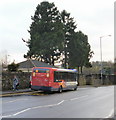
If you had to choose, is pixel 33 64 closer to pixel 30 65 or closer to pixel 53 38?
pixel 30 65

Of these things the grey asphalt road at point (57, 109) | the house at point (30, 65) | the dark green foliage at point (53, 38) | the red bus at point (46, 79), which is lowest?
the grey asphalt road at point (57, 109)

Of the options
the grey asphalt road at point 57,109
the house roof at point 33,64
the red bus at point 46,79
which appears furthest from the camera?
the house roof at point 33,64

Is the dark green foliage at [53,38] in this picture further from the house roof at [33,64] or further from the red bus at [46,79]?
the red bus at [46,79]

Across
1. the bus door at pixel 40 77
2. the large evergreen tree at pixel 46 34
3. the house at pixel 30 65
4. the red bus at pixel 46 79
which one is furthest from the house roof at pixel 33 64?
the bus door at pixel 40 77

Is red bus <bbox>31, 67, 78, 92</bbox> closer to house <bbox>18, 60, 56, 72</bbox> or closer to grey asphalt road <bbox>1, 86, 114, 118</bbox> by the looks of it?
grey asphalt road <bbox>1, 86, 114, 118</bbox>

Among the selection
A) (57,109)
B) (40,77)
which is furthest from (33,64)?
(57,109)

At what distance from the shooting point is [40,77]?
2738cm

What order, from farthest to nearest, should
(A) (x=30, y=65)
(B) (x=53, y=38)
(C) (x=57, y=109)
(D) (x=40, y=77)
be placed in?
(B) (x=53, y=38), (A) (x=30, y=65), (D) (x=40, y=77), (C) (x=57, y=109)

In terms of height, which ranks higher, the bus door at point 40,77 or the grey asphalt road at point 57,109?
the bus door at point 40,77

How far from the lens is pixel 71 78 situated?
32.9 meters

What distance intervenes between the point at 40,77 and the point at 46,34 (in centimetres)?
3050

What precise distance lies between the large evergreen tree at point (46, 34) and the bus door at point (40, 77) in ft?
90.0

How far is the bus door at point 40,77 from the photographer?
27.1m

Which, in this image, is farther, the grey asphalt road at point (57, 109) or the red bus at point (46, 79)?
the red bus at point (46, 79)
